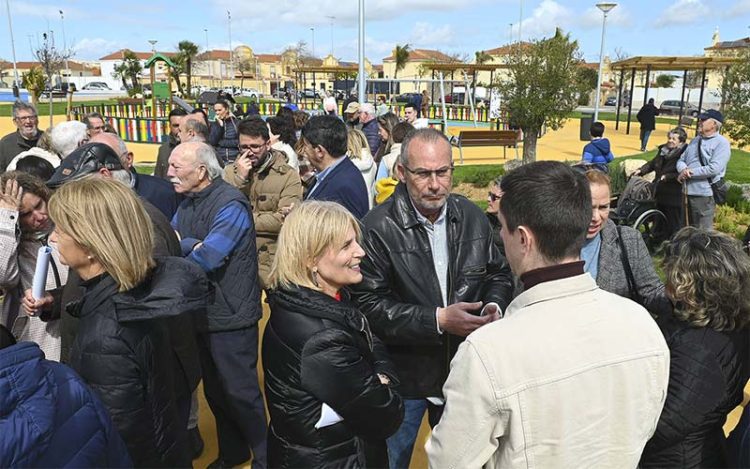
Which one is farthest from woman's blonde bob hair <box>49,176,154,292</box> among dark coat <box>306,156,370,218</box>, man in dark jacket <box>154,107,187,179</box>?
man in dark jacket <box>154,107,187,179</box>

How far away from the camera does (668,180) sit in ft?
23.7

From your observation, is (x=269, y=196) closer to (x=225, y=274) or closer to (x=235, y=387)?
(x=225, y=274)

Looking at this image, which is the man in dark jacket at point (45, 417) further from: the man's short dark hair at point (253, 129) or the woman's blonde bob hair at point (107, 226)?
the man's short dark hair at point (253, 129)

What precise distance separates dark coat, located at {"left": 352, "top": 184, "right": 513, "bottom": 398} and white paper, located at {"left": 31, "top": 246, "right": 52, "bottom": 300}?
1.36 metres

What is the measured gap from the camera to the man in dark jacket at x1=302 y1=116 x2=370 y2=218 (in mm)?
3805

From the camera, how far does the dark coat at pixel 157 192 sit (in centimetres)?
366

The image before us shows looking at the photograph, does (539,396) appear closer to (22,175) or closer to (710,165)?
(22,175)

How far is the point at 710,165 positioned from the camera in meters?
6.59

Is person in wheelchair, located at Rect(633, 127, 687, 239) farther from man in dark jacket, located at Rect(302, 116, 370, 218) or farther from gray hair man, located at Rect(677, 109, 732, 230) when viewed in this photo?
man in dark jacket, located at Rect(302, 116, 370, 218)

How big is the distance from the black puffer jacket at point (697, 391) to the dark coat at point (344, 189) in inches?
85.4

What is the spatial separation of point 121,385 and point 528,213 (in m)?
1.44

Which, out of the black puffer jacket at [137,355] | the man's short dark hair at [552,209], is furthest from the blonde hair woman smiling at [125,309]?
the man's short dark hair at [552,209]

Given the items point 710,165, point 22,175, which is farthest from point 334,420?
point 710,165

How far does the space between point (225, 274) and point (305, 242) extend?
1089 mm
